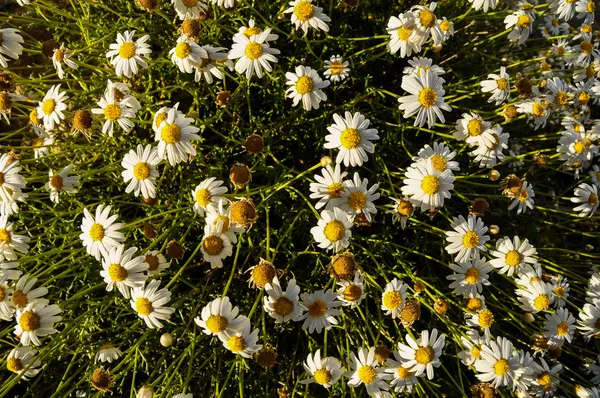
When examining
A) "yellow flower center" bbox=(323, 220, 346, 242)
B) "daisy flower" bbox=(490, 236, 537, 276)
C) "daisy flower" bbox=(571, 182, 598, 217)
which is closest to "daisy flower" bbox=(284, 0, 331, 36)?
"yellow flower center" bbox=(323, 220, 346, 242)

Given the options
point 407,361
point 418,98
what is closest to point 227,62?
point 418,98

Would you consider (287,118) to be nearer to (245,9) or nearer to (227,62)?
(227,62)

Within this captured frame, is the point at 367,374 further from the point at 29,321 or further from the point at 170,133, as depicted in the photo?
the point at 29,321

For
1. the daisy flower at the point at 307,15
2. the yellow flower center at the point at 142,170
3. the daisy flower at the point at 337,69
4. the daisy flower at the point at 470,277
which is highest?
the daisy flower at the point at 307,15

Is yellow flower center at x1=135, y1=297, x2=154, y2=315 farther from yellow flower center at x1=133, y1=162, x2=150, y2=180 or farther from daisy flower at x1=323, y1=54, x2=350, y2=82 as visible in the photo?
daisy flower at x1=323, y1=54, x2=350, y2=82

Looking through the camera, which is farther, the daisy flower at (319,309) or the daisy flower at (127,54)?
the daisy flower at (127,54)

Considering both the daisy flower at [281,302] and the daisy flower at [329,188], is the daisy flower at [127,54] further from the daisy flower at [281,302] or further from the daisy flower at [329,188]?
the daisy flower at [281,302]

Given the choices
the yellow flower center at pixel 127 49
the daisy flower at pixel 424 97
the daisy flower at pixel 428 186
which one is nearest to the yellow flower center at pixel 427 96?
the daisy flower at pixel 424 97

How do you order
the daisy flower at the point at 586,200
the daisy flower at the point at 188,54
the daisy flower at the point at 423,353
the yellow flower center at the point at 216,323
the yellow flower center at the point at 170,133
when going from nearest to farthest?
the yellow flower center at the point at 216,323, the yellow flower center at the point at 170,133, the daisy flower at the point at 423,353, the daisy flower at the point at 188,54, the daisy flower at the point at 586,200
